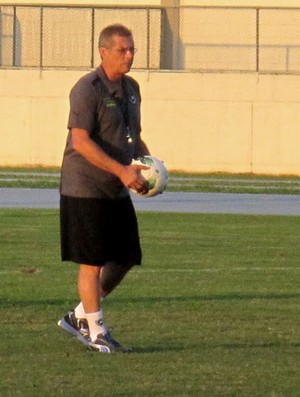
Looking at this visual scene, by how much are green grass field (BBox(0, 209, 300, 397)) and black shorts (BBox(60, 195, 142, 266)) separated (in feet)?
1.93

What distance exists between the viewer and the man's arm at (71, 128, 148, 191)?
781 cm

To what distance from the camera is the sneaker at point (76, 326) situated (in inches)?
328

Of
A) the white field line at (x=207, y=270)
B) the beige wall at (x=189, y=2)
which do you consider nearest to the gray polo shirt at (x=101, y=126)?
the white field line at (x=207, y=270)

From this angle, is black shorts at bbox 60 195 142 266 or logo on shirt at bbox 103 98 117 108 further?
black shorts at bbox 60 195 142 266

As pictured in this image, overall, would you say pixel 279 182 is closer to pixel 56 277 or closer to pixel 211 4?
pixel 211 4

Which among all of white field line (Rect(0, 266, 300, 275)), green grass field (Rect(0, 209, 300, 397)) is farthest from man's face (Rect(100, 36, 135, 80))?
white field line (Rect(0, 266, 300, 275))

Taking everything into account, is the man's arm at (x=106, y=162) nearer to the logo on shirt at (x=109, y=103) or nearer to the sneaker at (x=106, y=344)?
the logo on shirt at (x=109, y=103)

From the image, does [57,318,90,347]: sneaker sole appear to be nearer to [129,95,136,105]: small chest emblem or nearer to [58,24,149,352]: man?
[58,24,149,352]: man

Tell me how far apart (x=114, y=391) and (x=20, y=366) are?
90 cm

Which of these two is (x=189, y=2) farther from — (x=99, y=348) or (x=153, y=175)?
(x=99, y=348)

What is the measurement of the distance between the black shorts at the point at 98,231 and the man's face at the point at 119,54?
0.83m

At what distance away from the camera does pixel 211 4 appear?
39.3 m

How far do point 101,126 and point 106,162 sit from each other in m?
0.32

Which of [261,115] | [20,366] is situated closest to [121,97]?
[20,366]
